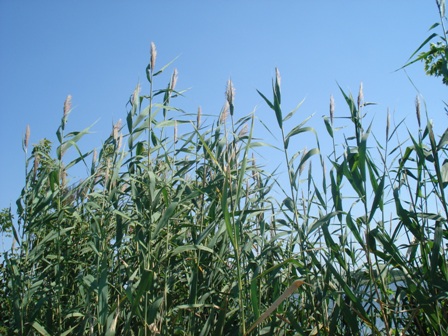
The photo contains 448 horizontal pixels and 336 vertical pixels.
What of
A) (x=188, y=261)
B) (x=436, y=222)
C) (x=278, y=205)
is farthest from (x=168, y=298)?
(x=436, y=222)

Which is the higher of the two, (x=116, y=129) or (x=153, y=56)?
(x=153, y=56)

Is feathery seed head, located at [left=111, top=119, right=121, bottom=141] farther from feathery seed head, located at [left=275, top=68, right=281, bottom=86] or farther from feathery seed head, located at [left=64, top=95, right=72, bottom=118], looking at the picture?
feathery seed head, located at [left=275, top=68, right=281, bottom=86]

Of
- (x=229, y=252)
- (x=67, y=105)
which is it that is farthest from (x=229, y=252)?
(x=67, y=105)

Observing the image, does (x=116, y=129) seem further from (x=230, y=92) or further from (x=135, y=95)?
(x=230, y=92)

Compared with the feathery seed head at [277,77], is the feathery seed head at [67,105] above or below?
above

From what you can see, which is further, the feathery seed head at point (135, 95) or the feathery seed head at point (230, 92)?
the feathery seed head at point (135, 95)

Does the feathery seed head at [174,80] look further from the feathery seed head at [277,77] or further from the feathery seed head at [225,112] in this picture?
the feathery seed head at [277,77]

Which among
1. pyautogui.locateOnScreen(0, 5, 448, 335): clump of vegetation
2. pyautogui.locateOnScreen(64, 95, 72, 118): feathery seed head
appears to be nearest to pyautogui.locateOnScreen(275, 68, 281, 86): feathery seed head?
pyautogui.locateOnScreen(0, 5, 448, 335): clump of vegetation

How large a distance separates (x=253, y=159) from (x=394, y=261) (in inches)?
45.9

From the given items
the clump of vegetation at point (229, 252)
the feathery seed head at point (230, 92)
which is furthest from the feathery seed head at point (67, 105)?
the feathery seed head at point (230, 92)

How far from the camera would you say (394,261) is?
1.97m

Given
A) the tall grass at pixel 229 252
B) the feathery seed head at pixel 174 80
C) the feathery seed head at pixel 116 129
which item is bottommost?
the tall grass at pixel 229 252

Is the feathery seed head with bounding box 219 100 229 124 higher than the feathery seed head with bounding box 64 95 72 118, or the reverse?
the feathery seed head with bounding box 64 95 72 118

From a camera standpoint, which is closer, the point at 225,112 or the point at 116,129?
the point at 225,112
